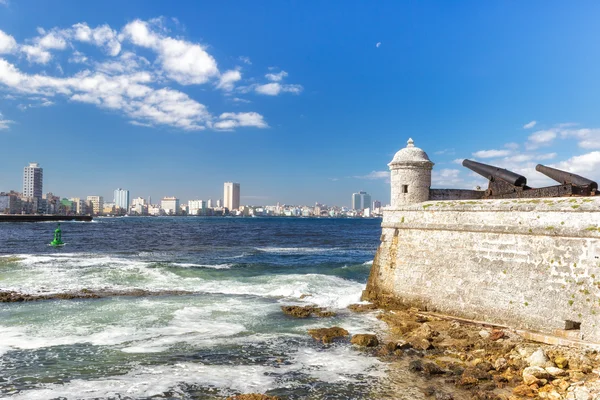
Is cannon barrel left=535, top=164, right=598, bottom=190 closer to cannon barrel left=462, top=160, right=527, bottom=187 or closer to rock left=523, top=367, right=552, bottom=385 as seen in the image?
cannon barrel left=462, top=160, right=527, bottom=187

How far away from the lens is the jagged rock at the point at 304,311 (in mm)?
13555

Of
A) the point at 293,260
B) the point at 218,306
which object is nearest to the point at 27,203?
the point at 293,260

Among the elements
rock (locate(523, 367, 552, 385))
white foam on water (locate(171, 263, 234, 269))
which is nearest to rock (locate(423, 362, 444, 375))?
Result: rock (locate(523, 367, 552, 385))

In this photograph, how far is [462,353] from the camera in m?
9.48

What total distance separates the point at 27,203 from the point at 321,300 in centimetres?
18126

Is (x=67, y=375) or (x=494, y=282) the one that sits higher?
(x=494, y=282)

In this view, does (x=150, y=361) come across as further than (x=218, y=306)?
No

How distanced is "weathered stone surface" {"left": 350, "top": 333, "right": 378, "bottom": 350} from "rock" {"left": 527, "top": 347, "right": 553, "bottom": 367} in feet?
10.7

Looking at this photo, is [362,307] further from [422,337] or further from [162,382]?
[162,382]

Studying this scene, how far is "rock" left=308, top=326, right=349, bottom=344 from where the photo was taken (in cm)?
1091

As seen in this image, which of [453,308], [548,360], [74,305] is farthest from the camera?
[74,305]

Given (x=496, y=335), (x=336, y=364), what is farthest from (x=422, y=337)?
(x=336, y=364)

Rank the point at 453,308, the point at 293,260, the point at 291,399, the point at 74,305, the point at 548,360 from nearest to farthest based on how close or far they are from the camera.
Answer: the point at 291,399
the point at 548,360
the point at 453,308
the point at 74,305
the point at 293,260

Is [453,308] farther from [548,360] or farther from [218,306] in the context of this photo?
[218,306]
